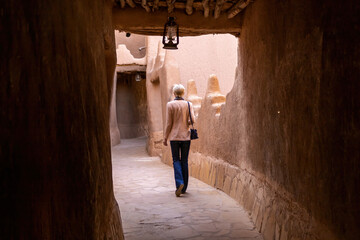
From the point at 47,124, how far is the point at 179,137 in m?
4.03

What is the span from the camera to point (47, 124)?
5.38 feet

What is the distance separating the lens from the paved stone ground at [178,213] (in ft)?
12.5

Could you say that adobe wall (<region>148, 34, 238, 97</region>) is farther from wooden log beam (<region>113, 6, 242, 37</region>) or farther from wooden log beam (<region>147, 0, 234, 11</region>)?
wooden log beam (<region>147, 0, 234, 11</region>)

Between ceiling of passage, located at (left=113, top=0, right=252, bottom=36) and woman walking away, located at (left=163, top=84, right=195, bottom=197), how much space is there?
1.24 m

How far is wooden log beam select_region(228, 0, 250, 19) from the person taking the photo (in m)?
4.39

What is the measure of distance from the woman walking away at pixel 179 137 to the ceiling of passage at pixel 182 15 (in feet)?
4.08

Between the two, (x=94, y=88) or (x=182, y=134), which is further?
(x=182, y=134)

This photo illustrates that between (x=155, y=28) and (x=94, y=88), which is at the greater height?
(x=155, y=28)

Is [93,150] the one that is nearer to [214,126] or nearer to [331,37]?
[331,37]

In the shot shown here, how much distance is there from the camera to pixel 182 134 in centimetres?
564

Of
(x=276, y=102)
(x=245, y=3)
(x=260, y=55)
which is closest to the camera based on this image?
(x=276, y=102)

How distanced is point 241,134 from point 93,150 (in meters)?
3.22

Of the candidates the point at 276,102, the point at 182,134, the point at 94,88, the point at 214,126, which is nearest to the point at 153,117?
the point at 214,126

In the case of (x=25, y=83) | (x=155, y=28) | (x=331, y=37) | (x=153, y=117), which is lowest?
(x=153, y=117)
